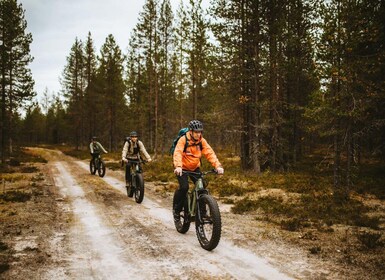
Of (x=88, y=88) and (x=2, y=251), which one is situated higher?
(x=88, y=88)

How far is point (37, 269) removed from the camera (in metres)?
4.96

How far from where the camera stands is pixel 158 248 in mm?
5957

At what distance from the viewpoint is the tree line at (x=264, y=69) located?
11.9m

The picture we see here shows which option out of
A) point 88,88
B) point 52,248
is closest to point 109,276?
point 52,248

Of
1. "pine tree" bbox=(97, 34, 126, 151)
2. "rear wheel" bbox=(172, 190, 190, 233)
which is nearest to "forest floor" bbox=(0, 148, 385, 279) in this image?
"rear wheel" bbox=(172, 190, 190, 233)

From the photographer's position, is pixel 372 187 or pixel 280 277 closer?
pixel 280 277

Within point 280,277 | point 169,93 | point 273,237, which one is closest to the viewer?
point 280,277

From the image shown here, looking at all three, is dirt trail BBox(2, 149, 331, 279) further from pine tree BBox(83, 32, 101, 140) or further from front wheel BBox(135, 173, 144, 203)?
pine tree BBox(83, 32, 101, 140)

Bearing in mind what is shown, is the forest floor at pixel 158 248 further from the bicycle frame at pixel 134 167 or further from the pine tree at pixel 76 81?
the pine tree at pixel 76 81

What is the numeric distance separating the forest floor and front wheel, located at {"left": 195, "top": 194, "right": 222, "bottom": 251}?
22cm

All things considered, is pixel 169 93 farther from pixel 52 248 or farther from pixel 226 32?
pixel 52 248

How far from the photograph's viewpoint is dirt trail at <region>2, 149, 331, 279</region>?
479 cm

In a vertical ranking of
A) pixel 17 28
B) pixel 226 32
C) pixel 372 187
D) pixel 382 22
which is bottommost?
pixel 372 187

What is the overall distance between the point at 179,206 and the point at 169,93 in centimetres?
3032
